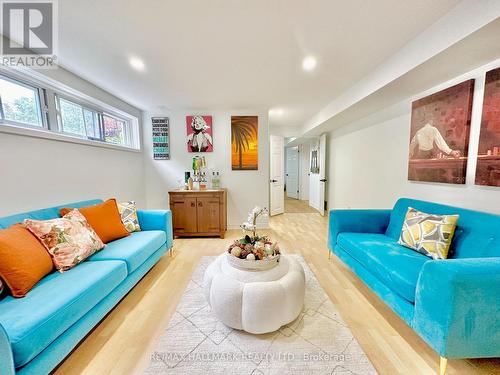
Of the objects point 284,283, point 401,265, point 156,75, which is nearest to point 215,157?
point 156,75

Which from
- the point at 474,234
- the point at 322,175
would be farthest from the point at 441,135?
the point at 322,175

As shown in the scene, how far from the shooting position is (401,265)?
1523mm

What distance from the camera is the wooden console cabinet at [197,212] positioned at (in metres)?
3.44

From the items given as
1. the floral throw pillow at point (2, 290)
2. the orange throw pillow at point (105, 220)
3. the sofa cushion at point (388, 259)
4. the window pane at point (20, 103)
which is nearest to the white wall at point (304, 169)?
the sofa cushion at point (388, 259)

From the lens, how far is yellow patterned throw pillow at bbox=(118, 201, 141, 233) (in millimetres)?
2363

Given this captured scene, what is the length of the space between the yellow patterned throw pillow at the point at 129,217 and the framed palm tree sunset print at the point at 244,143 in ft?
6.53

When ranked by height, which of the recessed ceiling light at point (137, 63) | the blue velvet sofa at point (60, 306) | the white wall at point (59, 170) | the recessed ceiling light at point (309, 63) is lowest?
the blue velvet sofa at point (60, 306)

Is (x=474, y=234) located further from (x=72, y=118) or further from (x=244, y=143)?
(x=72, y=118)

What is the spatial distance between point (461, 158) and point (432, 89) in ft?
2.81

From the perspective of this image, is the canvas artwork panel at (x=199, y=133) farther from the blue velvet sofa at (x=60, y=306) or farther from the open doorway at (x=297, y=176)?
the open doorway at (x=297, y=176)

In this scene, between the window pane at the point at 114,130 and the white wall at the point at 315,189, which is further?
the white wall at the point at 315,189

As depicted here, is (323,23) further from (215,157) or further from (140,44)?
(215,157)

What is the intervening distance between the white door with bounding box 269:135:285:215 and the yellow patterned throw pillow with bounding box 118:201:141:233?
125 inches

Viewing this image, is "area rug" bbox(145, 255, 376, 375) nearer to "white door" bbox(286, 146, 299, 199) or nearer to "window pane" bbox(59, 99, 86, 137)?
"window pane" bbox(59, 99, 86, 137)
